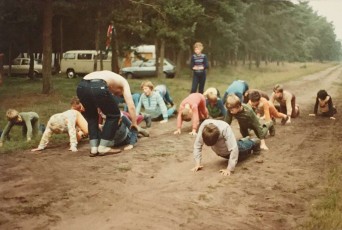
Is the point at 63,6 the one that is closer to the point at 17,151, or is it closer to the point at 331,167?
the point at 17,151

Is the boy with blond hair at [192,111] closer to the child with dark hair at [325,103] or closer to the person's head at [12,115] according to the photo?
the person's head at [12,115]

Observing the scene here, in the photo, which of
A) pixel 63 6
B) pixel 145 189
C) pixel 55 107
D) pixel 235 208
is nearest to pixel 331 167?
pixel 235 208

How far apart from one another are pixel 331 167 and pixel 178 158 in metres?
2.37

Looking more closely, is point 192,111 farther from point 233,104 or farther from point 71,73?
point 71,73

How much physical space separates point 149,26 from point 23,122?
9999 millimetres

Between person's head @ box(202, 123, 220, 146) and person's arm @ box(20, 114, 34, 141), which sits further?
person's arm @ box(20, 114, 34, 141)

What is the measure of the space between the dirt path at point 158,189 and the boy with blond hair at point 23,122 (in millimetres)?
1102

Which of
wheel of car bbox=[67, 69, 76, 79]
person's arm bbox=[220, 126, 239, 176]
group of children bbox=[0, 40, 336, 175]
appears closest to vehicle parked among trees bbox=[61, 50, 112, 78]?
wheel of car bbox=[67, 69, 76, 79]

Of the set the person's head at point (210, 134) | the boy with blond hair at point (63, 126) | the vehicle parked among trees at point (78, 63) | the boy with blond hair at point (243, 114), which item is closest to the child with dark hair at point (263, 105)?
the boy with blond hair at point (243, 114)

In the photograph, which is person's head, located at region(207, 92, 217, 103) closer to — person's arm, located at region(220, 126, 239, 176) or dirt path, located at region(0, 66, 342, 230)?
dirt path, located at region(0, 66, 342, 230)

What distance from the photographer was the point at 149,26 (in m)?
17.5

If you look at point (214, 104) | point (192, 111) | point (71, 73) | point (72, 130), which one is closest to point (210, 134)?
point (72, 130)

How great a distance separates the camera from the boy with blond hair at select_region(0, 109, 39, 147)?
26.2 ft

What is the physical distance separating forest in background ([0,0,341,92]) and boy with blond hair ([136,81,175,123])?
556 centimetres
